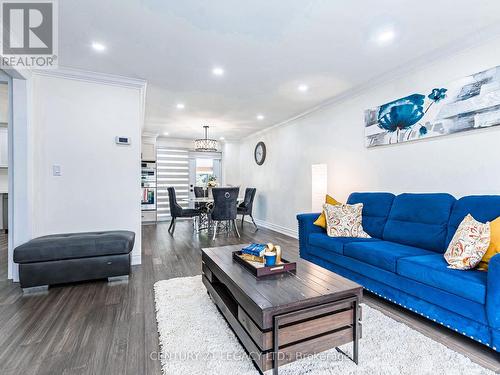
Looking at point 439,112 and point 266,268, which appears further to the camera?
point 439,112

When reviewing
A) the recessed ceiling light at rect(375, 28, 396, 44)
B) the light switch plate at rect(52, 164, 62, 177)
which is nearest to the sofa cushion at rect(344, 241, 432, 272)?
the recessed ceiling light at rect(375, 28, 396, 44)

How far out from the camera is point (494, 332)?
158 centimetres

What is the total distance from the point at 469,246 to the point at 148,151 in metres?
7.05

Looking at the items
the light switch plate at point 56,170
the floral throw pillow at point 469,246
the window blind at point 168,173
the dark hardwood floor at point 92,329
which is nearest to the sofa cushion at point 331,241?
the dark hardwood floor at point 92,329

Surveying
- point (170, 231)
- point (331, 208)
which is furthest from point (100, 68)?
point (170, 231)

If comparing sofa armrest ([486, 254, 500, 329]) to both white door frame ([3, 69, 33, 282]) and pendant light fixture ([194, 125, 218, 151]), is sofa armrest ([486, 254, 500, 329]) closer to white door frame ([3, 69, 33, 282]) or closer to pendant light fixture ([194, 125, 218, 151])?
white door frame ([3, 69, 33, 282])

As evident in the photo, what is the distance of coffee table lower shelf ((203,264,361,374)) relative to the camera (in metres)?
1.37

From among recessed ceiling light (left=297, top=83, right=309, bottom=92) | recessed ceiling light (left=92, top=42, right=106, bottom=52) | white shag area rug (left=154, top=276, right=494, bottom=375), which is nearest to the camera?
white shag area rug (left=154, top=276, right=494, bottom=375)

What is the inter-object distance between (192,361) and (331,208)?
2258mm

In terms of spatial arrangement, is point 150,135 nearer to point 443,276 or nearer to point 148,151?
point 148,151

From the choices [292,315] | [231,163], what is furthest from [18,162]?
[231,163]

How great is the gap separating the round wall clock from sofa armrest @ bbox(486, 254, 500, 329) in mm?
5387

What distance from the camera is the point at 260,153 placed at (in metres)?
6.93

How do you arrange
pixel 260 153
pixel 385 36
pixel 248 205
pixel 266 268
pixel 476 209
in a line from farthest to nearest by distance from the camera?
1. pixel 260 153
2. pixel 248 205
3. pixel 385 36
4. pixel 476 209
5. pixel 266 268
